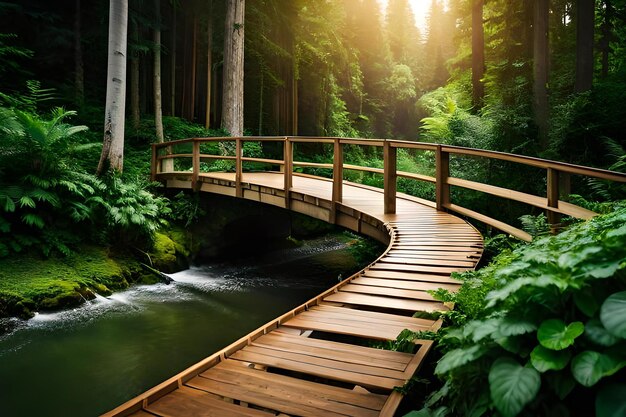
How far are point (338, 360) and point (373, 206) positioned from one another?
197 inches

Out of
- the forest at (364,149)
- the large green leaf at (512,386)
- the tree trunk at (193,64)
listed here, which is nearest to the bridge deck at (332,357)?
the forest at (364,149)

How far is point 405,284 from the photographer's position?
408 centimetres

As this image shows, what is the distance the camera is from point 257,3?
57.9 ft

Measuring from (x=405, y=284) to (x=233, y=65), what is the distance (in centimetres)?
1212

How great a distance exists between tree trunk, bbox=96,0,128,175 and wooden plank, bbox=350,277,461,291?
734cm

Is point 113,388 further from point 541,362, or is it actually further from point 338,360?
point 541,362

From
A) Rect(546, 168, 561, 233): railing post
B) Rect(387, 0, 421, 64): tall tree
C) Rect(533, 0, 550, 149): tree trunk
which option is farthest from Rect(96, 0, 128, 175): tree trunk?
Rect(387, 0, 421, 64): tall tree

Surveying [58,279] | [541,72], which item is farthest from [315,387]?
[541,72]

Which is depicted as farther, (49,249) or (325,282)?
(325,282)

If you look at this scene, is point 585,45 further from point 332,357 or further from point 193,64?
point 193,64

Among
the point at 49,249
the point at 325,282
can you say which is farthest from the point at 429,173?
the point at 49,249

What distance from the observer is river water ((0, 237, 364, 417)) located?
186 inches

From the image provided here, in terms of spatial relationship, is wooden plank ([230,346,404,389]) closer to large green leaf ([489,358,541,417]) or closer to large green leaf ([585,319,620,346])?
large green leaf ([489,358,541,417])

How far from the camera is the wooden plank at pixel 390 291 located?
3715mm
